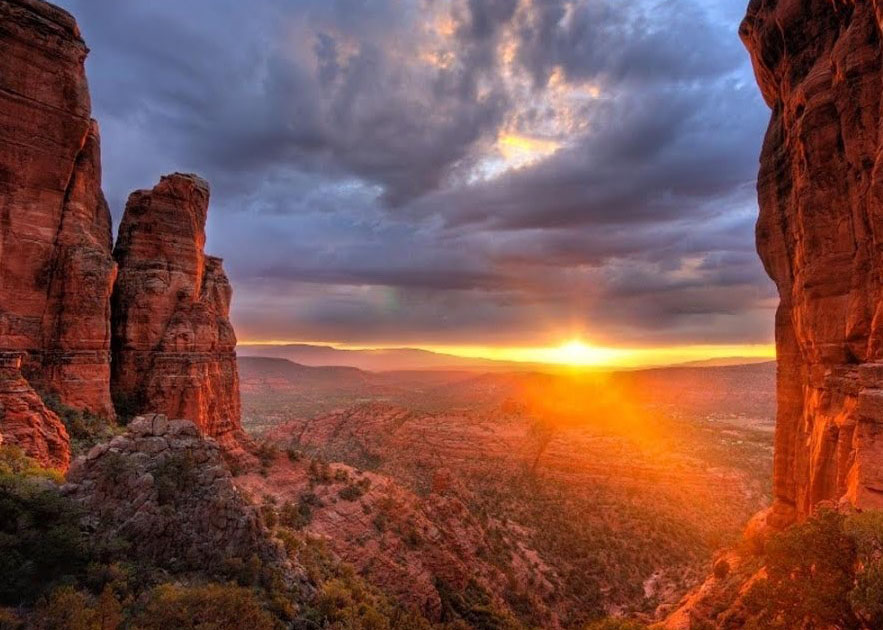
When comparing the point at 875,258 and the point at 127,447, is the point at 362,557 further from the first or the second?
the point at 875,258

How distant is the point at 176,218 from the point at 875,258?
39.2 metres

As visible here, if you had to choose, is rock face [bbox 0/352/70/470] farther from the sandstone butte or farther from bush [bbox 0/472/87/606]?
bush [bbox 0/472/87/606]

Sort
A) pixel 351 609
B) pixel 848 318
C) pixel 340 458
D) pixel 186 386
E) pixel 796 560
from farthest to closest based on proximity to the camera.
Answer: pixel 340 458, pixel 186 386, pixel 848 318, pixel 351 609, pixel 796 560

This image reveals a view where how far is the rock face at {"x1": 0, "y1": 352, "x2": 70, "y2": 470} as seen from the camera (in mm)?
20641

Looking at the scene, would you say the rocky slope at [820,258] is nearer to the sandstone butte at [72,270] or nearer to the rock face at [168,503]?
the rock face at [168,503]

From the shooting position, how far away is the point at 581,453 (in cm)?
7888

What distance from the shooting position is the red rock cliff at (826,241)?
1828 centimetres

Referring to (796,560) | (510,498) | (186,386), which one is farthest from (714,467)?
(186,386)

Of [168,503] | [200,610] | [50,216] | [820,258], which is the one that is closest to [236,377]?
[50,216]

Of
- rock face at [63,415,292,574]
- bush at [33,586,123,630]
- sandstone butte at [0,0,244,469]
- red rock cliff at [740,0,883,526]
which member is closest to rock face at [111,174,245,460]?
sandstone butte at [0,0,244,469]

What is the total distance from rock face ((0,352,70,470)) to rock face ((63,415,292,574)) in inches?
256

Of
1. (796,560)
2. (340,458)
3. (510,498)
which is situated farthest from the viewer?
(340,458)

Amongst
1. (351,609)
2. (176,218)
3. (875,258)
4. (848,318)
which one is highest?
(176,218)

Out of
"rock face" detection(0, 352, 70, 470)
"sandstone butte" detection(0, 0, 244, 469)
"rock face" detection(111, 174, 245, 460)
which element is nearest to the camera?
"rock face" detection(0, 352, 70, 470)
